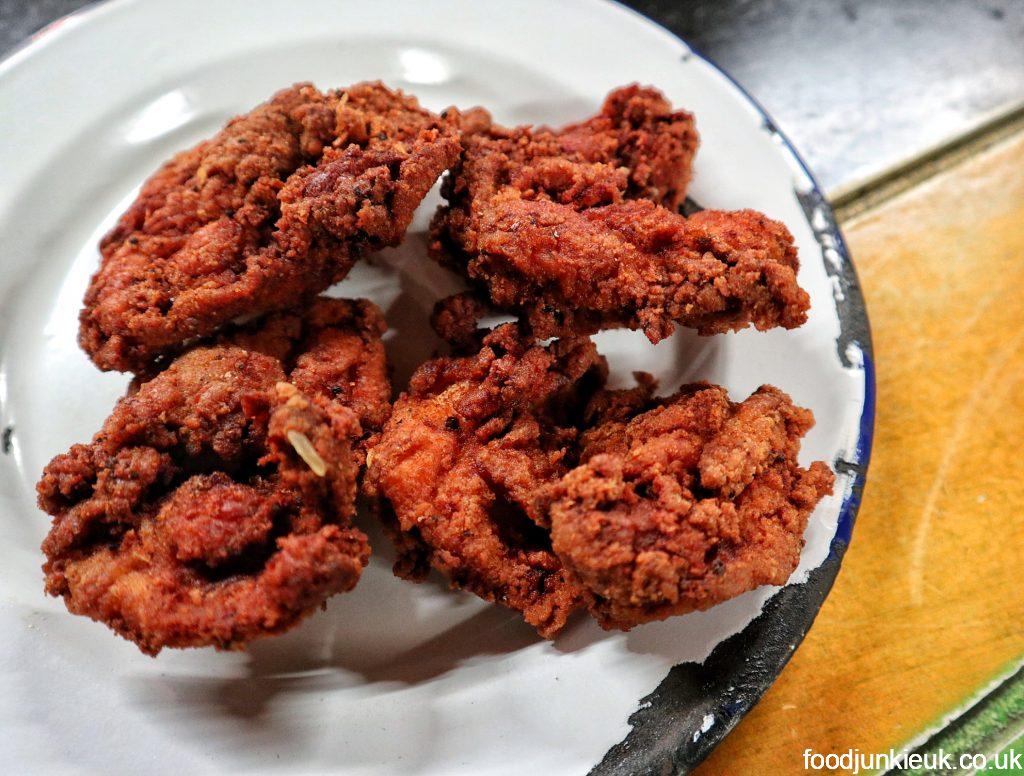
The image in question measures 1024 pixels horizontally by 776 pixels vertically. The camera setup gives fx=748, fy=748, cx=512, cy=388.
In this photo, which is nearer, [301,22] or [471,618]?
[471,618]

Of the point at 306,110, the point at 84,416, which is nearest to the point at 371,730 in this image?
the point at 84,416

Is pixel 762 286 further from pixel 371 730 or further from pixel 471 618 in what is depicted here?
pixel 371 730

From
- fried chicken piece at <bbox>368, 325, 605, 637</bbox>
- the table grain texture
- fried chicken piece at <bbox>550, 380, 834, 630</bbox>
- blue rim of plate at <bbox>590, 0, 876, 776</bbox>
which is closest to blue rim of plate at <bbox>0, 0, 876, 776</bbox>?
blue rim of plate at <bbox>590, 0, 876, 776</bbox>

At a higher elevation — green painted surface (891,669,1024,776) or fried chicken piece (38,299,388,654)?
fried chicken piece (38,299,388,654)

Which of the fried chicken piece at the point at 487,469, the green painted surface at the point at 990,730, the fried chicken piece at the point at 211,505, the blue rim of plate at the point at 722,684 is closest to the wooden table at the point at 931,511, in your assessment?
the green painted surface at the point at 990,730

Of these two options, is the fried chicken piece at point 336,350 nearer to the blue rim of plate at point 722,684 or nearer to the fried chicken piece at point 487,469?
the fried chicken piece at point 487,469

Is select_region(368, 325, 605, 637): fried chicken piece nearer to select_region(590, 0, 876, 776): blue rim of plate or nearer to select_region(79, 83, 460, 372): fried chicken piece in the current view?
select_region(590, 0, 876, 776): blue rim of plate

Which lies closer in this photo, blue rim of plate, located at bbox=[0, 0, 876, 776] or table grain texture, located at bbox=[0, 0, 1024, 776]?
blue rim of plate, located at bbox=[0, 0, 876, 776]
